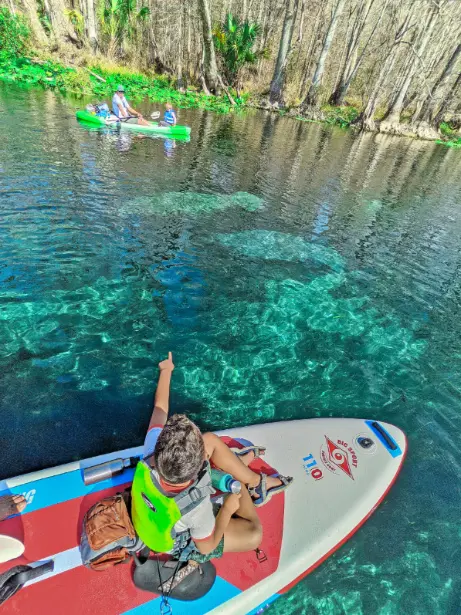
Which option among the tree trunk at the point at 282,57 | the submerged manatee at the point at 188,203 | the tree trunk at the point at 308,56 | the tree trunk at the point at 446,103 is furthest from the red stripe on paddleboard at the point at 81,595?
the tree trunk at the point at 308,56

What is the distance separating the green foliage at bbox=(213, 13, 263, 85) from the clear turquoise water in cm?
3058

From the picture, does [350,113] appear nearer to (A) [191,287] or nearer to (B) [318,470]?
(A) [191,287]

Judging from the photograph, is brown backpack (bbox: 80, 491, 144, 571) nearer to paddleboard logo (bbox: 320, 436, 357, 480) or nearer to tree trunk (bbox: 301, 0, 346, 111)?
paddleboard logo (bbox: 320, 436, 357, 480)

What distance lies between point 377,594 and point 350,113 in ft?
157

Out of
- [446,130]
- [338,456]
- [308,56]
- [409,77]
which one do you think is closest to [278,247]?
[338,456]

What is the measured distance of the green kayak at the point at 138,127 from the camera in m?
18.8

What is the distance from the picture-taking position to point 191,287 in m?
7.96

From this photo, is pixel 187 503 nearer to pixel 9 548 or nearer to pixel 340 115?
pixel 9 548

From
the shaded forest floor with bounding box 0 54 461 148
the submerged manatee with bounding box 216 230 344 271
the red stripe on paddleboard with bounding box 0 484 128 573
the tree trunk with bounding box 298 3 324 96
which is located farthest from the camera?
the tree trunk with bounding box 298 3 324 96

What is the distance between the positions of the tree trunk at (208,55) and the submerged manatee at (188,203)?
2904 cm

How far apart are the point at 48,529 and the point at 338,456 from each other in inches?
134

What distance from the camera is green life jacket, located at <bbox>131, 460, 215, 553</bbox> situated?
8.32 feet

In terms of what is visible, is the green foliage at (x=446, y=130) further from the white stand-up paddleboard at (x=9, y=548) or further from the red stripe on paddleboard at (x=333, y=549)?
the white stand-up paddleboard at (x=9, y=548)

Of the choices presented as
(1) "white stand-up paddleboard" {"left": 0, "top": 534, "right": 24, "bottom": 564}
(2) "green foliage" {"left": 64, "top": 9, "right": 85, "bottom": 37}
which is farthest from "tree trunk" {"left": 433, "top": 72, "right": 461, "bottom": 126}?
(1) "white stand-up paddleboard" {"left": 0, "top": 534, "right": 24, "bottom": 564}
